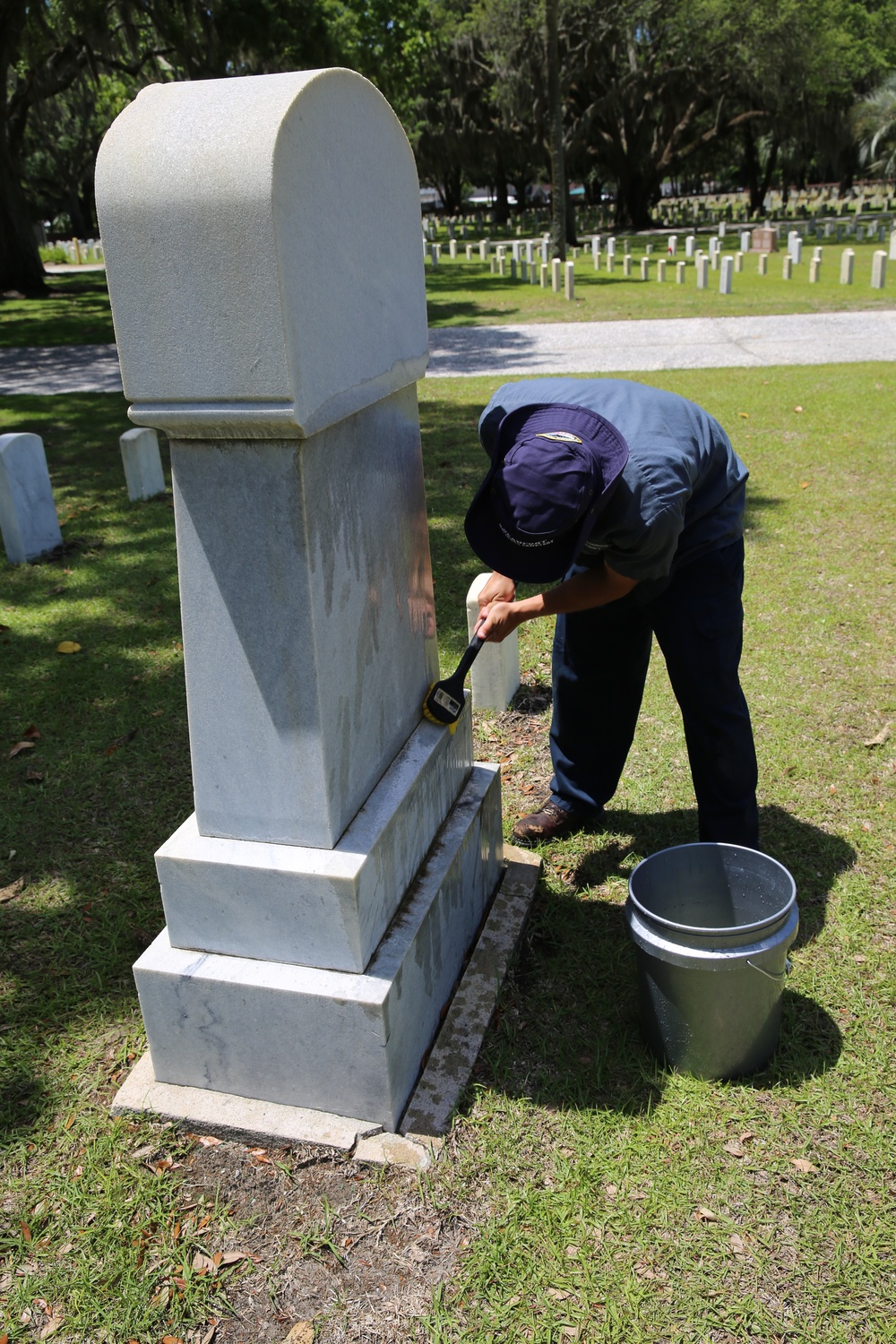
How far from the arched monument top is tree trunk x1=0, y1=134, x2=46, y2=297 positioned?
22.1m

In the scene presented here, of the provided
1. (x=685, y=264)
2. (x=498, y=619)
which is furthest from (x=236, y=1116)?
(x=685, y=264)

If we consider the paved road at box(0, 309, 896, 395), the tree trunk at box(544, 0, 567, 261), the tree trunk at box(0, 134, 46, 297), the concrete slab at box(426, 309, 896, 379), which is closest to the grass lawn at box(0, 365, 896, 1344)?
the concrete slab at box(426, 309, 896, 379)

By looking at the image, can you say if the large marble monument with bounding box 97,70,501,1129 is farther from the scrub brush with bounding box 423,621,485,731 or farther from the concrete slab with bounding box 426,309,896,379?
the concrete slab with bounding box 426,309,896,379

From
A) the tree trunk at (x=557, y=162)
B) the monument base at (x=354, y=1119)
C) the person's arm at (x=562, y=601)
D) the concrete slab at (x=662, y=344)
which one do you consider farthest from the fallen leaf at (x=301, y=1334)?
the tree trunk at (x=557, y=162)

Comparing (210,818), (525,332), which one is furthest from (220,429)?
(525,332)

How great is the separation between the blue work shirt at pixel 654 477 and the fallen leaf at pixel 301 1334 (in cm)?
188

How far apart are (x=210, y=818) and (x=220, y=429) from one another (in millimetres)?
925

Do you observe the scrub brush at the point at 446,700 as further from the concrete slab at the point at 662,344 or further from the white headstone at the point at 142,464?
the concrete slab at the point at 662,344

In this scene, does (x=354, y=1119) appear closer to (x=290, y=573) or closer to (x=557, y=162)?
(x=290, y=573)

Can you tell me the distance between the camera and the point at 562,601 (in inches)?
115

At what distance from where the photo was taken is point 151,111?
1.93 meters

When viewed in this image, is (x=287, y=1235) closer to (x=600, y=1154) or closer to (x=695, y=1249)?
(x=600, y=1154)

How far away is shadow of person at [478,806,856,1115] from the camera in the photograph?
8.92 ft

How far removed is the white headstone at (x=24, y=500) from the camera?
6422 millimetres
